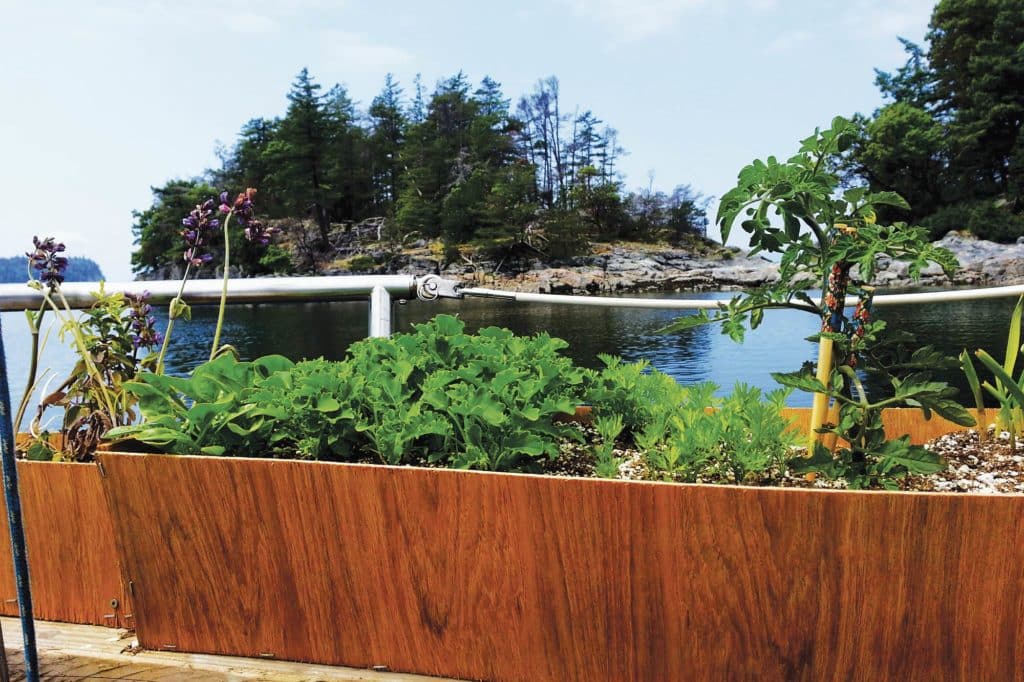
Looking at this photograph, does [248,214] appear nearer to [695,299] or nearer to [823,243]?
[695,299]

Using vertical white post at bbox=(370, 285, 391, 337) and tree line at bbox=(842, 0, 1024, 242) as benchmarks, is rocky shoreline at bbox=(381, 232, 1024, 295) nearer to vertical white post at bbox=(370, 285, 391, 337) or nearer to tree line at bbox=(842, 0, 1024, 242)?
tree line at bbox=(842, 0, 1024, 242)

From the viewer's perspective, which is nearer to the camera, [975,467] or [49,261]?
[975,467]

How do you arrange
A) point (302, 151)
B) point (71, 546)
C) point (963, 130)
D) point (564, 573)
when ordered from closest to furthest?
point (564, 573), point (71, 546), point (963, 130), point (302, 151)

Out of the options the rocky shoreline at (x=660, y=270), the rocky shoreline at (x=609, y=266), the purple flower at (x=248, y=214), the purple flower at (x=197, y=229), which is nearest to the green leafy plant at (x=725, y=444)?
the purple flower at (x=248, y=214)

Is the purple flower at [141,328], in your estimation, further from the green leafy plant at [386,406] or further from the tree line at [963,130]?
the tree line at [963,130]

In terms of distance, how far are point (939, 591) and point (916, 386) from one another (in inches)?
10.4

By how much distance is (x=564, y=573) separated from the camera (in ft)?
3.07

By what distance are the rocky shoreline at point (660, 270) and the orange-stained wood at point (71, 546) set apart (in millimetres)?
27402

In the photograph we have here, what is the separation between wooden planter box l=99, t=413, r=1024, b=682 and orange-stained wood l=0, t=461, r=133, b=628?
0.16 m

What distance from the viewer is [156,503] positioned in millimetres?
1093

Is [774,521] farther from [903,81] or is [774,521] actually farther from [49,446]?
[903,81]

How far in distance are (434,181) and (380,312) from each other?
4300 centimetres

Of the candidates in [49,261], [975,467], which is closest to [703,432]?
[975,467]

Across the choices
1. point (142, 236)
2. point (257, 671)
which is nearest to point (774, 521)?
point (257, 671)
